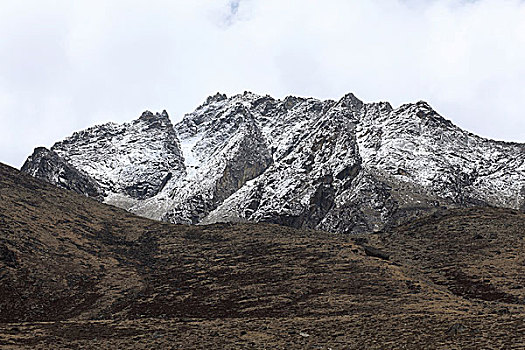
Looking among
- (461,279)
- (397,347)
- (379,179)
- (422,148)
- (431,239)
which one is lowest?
(397,347)

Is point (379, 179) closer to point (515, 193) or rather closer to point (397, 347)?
point (515, 193)

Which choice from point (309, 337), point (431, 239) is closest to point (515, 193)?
point (431, 239)

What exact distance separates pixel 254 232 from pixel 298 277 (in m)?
27.0

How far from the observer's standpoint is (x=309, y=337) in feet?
105

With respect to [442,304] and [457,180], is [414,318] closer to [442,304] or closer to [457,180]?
[442,304]

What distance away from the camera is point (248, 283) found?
2089 inches

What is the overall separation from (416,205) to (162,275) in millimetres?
111170

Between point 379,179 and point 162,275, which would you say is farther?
point 379,179

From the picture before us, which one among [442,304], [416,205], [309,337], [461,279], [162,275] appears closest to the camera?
[309,337]

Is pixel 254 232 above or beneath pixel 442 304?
above

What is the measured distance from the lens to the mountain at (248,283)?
32.6 metres

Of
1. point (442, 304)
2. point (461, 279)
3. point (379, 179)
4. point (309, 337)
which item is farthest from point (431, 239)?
point (379, 179)

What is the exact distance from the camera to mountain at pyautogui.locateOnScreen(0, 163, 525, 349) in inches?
1284

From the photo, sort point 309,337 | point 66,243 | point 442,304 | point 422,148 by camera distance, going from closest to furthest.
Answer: point 309,337
point 442,304
point 66,243
point 422,148
